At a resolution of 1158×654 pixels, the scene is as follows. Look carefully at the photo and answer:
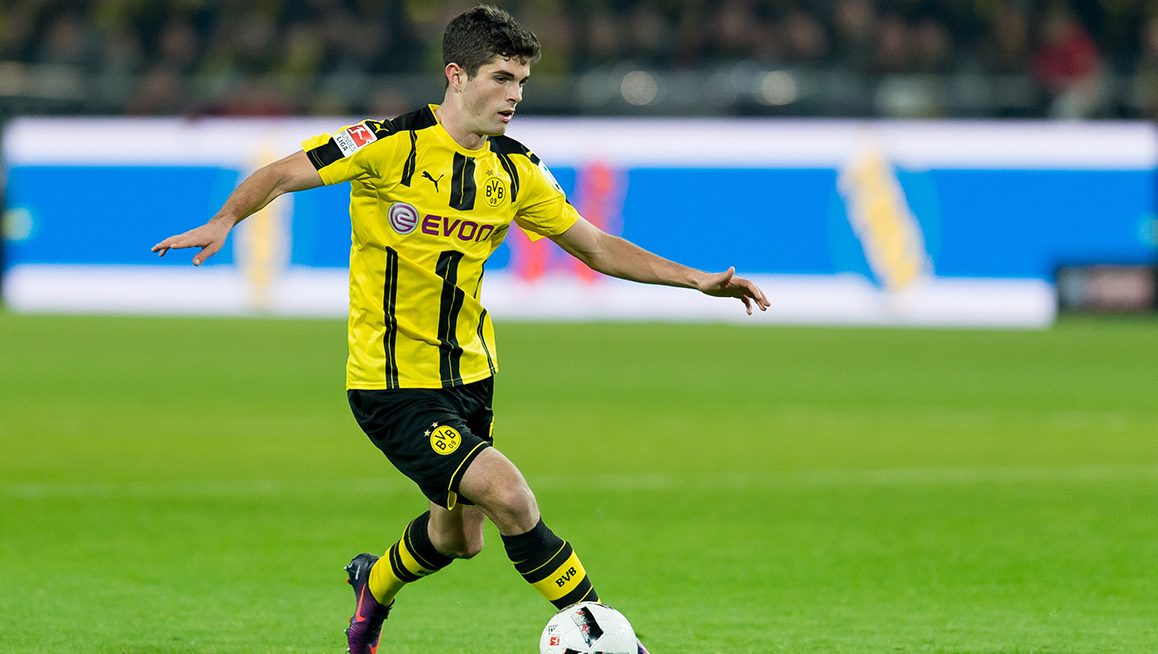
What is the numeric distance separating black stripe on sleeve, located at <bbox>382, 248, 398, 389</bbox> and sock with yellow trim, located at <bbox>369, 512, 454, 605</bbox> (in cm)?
59

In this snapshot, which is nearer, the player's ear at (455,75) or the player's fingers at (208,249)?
the player's fingers at (208,249)

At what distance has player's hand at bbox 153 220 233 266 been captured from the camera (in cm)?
502

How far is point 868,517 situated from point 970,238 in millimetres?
12070

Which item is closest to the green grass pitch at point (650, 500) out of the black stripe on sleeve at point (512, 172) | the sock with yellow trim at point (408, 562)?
the sock with yellow trim at point (408, 562)

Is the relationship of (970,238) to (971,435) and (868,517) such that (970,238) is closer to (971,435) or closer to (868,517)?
(971,435)

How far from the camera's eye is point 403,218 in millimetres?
5594

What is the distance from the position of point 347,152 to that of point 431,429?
86cm

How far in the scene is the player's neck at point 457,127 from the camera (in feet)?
18.4

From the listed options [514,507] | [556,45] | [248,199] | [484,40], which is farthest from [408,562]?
[556,45]

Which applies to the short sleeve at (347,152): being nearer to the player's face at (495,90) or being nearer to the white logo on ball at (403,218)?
the white logo on ball at (403,218)

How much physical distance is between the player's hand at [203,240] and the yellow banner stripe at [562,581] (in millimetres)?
1333

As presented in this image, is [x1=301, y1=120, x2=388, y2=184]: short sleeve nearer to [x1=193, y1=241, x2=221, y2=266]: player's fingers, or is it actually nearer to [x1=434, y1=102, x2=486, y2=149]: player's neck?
[x1=434, y1=102, x2=486, y2=149]: player's neck

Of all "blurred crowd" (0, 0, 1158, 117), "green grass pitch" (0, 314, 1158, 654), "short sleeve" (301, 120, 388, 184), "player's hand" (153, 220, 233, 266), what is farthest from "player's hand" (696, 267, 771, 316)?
"blurred crowd" (0, 0, 1158, 117)

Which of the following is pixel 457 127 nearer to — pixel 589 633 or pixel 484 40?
pixel 484 40
